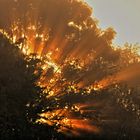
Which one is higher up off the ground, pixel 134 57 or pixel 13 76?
pixel 134 57

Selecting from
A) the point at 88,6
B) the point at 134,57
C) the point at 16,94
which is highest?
the point at 88,6

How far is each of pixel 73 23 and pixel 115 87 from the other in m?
13.5

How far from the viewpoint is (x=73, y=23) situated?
1732 inches

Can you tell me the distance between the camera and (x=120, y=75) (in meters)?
37.3

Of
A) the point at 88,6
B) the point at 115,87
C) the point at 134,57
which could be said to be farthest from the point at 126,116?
the point at 88,6

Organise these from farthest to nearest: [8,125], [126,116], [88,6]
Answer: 1. [88,6]
2. [126,116]
3. [8,125]

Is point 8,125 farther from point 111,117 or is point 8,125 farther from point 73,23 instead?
point 73,23

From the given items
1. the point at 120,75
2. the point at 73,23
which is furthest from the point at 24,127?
the point at 73,23

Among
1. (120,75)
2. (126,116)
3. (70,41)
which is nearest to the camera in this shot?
(126,116)

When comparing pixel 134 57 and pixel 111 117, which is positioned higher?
pixel 134 57

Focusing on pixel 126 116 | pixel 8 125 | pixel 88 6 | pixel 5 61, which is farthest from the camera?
pixel 88 6

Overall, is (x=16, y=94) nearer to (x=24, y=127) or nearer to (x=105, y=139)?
(x=24, y=127)

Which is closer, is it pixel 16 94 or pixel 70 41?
pixel 16 94

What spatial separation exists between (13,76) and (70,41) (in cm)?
1593
